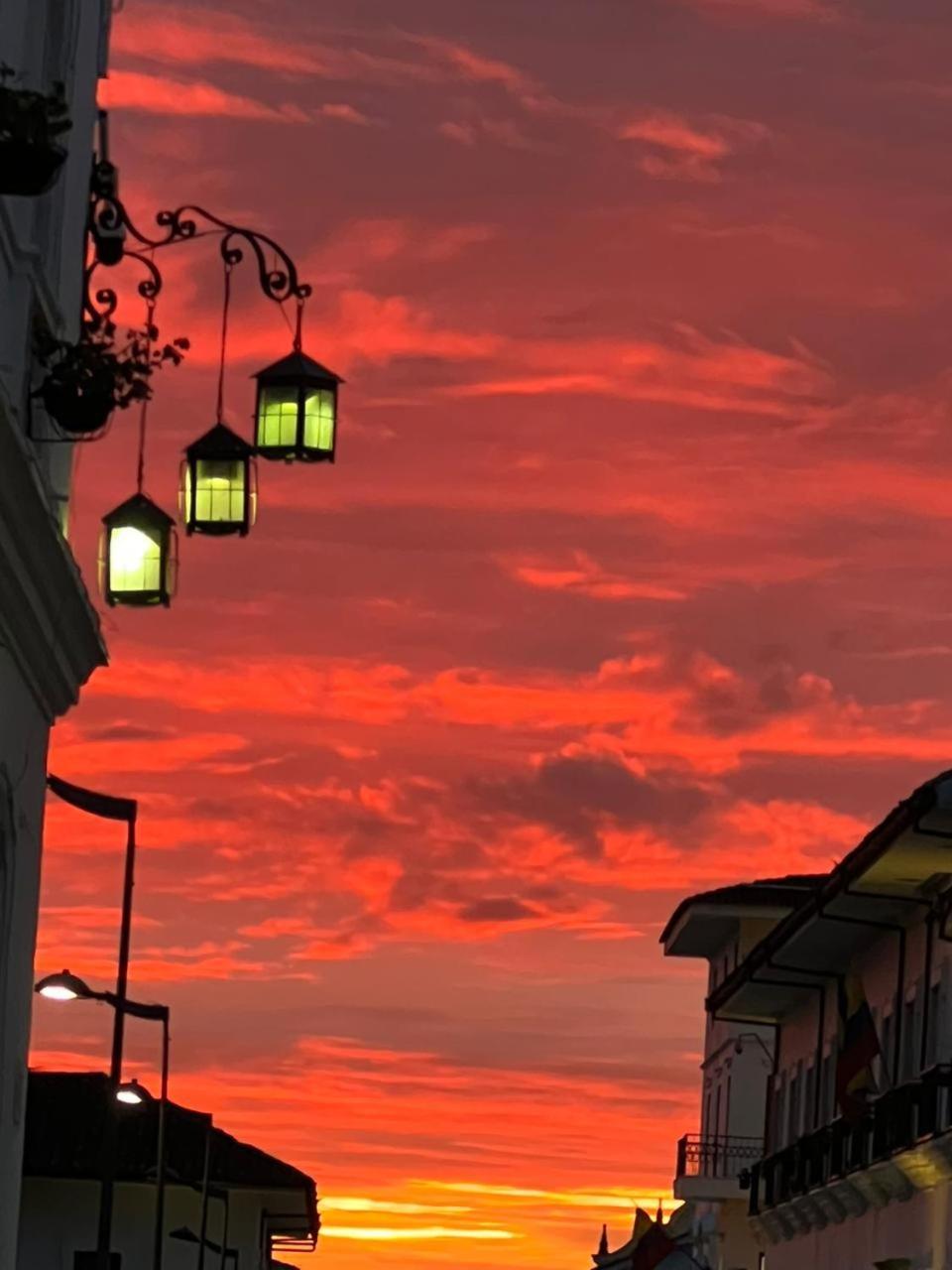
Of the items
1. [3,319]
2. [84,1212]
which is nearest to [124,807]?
[3,319]

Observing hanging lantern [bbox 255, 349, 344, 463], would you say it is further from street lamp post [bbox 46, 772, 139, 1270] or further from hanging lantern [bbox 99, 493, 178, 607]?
street lamp post [bbox 46, 772, 139, 1270]

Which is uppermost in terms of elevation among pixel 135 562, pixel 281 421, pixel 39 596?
pixel 281 421

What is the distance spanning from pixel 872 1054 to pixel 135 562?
18.5m

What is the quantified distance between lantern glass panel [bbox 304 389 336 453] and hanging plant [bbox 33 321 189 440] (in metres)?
0.77

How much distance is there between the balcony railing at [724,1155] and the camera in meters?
65.2

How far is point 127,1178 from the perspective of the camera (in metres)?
62.0

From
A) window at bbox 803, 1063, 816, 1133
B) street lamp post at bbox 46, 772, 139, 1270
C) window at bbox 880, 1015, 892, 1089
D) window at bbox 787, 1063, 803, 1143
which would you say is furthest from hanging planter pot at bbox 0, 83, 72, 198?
window at bbox 787, 1063, 803, 1143

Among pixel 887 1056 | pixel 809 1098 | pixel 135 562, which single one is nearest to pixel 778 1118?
pixel 809 1098

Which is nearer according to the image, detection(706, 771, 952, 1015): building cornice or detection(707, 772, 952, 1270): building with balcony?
detection(706, 771, 952, 1015): building cornice

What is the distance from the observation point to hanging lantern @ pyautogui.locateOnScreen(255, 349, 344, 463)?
17062 millimetres

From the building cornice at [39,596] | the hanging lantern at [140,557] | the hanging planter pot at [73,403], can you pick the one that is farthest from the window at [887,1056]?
the hanging planter pot at [73,403]

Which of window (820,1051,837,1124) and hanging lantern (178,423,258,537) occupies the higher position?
window (820,1051,837,1124)

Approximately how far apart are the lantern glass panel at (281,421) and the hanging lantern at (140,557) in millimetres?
754

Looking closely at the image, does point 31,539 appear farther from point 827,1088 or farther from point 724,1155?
point 724,1155
